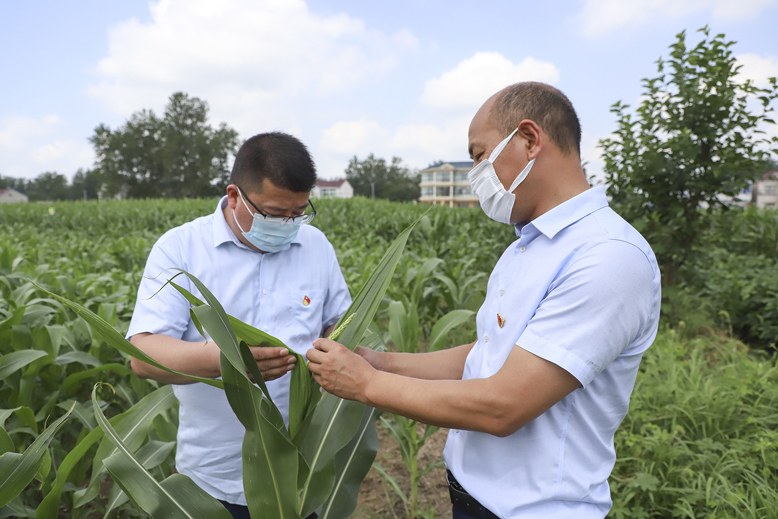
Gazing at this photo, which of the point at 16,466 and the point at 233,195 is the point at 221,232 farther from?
the point at 16,466

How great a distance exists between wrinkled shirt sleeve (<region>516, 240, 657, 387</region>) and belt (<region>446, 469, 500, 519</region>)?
463 mm

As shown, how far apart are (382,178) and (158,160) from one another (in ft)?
120

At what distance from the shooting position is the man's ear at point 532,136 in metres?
1.18

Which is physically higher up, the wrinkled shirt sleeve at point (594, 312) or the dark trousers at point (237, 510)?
the wrinkled shirt sleeve at point (594, 312)

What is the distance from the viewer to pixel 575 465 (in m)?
1.12

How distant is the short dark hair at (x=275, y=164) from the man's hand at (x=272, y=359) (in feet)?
2.07

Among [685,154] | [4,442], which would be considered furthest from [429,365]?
[685,154]

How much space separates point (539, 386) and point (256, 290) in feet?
3.44

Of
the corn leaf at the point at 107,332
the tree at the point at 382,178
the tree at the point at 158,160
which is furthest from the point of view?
the tree at the point at 382,178

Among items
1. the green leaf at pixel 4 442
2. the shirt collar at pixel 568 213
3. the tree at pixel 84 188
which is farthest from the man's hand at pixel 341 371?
the tree at pixel 84 188

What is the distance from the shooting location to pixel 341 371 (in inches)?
45.3

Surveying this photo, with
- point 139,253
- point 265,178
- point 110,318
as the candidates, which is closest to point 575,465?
point 265,178

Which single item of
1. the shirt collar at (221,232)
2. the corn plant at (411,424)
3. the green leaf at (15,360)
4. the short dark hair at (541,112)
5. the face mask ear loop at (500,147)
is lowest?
the corn plant at (411,424)

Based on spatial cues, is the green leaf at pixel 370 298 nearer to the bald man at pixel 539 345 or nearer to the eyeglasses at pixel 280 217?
the bald man at pixel 539 345
